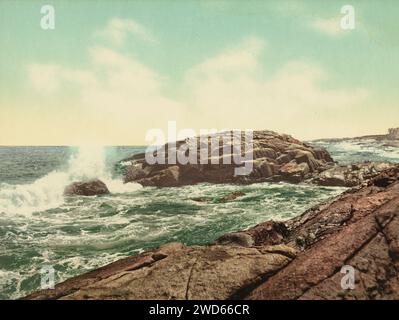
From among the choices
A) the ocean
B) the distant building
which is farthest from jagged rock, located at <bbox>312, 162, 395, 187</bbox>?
the distant building

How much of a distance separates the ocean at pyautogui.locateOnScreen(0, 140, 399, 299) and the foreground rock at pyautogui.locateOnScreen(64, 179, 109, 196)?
3.08 ft

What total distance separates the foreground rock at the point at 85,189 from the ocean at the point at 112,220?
3.08ft

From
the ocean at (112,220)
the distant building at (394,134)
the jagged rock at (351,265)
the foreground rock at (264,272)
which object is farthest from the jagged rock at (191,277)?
the distant building at (394,134)

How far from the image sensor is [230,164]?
39062 mm

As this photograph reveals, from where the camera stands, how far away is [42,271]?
14.1 metres

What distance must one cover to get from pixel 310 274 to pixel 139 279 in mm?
4026

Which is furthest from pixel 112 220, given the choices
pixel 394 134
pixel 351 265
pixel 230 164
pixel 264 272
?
pixel 394 134

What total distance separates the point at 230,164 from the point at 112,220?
1949 cm

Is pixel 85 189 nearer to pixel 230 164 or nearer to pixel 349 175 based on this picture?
pixel 230 164

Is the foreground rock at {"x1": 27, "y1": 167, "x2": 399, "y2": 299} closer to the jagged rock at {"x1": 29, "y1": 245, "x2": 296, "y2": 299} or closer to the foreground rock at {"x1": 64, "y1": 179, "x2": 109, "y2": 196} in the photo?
the jagged rock at {"x1": 29, "y1": 245, "x2": 296, "y2": 299}

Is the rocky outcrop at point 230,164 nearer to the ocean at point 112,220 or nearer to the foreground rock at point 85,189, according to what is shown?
the ocean at point 112,220

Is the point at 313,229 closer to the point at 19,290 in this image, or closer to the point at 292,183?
the point at 19,290

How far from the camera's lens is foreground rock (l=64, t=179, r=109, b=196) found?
32125 millimetres
